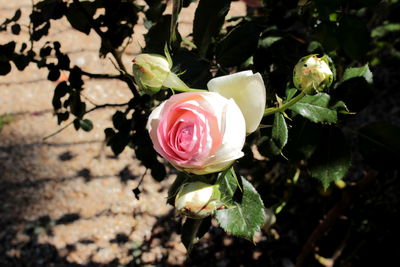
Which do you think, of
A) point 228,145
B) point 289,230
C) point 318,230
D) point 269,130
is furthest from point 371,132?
point 289,230

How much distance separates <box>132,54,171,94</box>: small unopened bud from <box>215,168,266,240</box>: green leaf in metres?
0.14

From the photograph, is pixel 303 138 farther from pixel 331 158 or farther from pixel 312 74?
pixel 312 74

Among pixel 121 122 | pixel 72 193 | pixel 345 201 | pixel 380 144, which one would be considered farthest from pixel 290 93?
pixel 72 193

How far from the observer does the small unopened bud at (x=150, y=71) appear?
1.56 feet

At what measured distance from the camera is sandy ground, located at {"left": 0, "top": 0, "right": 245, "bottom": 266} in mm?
1611

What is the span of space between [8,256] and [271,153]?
127 cm

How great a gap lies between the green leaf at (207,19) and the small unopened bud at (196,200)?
0.76ft

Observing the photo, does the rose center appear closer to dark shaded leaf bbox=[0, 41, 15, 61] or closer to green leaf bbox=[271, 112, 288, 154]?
green leaf bbox=[271, 112, 288, 154]

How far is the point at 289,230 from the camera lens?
1679 millimetres

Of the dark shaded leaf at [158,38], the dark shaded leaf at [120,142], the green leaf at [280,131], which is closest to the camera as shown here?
the green leaf at [280,131]

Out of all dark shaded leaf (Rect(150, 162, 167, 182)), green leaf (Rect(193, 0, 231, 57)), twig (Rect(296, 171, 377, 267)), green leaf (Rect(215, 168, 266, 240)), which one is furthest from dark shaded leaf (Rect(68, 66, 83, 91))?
twig (Rect(296, 171, 377, 267))

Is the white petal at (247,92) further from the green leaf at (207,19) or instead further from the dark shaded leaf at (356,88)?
the dark shaded leaf at (356,88)

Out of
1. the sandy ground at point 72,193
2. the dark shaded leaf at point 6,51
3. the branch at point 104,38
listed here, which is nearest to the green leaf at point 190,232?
the branch at point 104,38

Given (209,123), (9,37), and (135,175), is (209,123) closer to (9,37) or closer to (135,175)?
(135,175)
